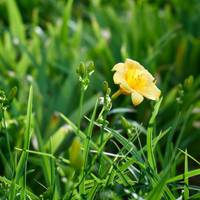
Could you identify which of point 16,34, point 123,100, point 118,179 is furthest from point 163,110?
point 118,179

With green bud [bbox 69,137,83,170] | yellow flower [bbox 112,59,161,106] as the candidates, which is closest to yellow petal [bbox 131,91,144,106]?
yellow flower [bbox 112,59,161,106]

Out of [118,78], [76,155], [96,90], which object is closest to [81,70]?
[118,78]

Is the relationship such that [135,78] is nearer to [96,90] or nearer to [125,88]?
[125,88]

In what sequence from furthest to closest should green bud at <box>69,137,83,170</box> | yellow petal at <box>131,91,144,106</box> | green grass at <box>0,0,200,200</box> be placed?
green grass at <box>0,0,200,200</box> → yellow petal at <box>131,91,144,106</box> → green bud at <box>69,137,83,170</box>

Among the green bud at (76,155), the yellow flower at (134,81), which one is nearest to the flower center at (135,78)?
the yellow flower at (134,81)

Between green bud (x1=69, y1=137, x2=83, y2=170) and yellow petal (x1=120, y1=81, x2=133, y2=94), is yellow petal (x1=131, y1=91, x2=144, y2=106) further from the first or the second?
green bud (x1=69, y1=137, x2=83, y2=170)

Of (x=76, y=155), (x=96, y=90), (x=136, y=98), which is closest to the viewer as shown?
(x=76, y=155)

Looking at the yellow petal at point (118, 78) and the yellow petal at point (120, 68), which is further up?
the yellow petal at point (120, 68)

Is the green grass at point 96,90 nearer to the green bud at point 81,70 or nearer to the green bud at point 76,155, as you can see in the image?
the green bud at point 81,70
